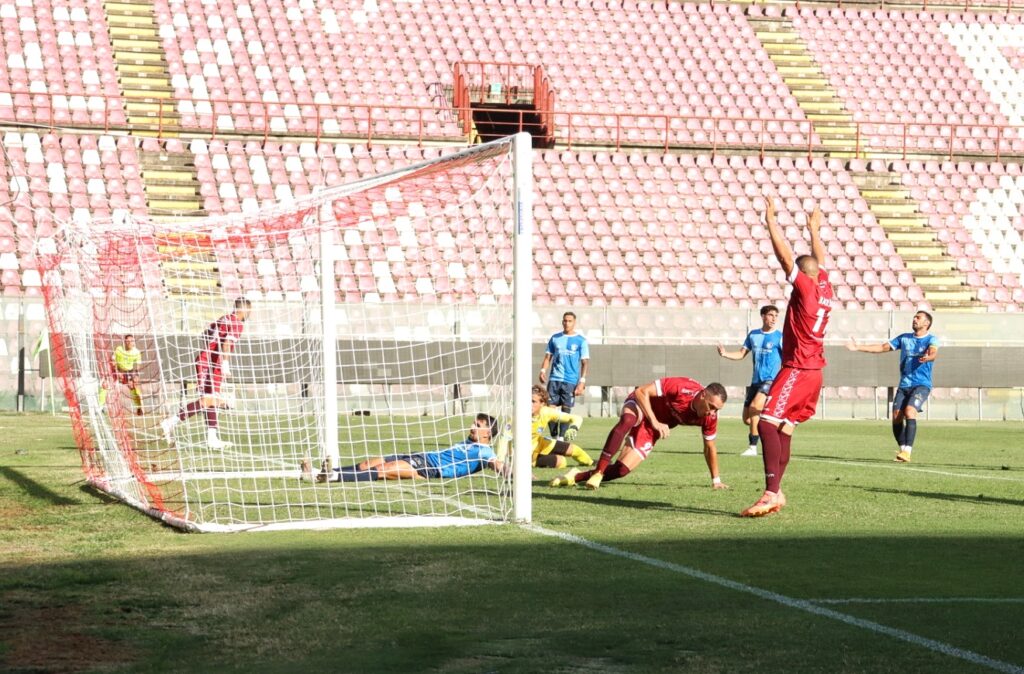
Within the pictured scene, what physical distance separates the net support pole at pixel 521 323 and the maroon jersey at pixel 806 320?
190 centimetres

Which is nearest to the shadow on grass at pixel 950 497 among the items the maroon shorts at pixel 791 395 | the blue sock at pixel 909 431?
the maroon shorts at pixel 791 395

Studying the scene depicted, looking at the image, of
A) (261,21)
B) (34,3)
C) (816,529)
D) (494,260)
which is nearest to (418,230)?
(494,260)

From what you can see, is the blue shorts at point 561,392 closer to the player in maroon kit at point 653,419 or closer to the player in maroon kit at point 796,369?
the player in maroon kit at point 653,419

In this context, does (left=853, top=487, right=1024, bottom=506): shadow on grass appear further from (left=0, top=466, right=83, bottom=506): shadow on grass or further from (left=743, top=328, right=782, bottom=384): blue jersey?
(left=0, top=466, right=83, bottom=506): shadow on grass

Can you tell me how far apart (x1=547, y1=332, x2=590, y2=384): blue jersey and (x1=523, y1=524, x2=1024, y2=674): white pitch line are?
9.05 metres

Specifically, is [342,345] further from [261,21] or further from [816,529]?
[816,529]

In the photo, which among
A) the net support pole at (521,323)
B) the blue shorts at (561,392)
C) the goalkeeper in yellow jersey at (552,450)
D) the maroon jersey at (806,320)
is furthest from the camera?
the blue shorts at (561,392)

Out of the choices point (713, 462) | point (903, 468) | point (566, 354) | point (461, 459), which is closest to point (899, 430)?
point (903, 468)

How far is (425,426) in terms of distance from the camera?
69.2 ft

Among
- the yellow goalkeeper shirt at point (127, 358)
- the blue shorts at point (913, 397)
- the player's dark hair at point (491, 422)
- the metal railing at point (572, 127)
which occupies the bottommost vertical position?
the blue shorts at point (913, 397)

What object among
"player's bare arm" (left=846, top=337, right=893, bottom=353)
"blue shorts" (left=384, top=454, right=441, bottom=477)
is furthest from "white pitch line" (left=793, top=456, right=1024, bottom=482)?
"blue shorts" (left=384, top=454, right=441, bottom=477)

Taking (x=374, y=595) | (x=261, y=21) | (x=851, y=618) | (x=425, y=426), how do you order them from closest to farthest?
(x=851, y=618)
(x=374, y=595)
(x=425, y=426)
(x=261, y=21)

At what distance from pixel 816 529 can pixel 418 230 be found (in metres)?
19.8

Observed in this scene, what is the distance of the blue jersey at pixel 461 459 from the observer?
11.9 meters
